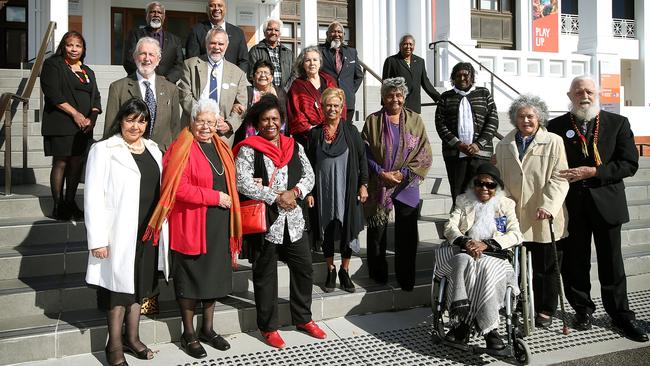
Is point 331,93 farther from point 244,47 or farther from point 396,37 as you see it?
point 396,37

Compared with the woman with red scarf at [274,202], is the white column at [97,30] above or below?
above

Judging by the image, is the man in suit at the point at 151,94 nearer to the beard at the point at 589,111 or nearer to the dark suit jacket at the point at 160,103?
the dark suit jacket at the point at 160,103

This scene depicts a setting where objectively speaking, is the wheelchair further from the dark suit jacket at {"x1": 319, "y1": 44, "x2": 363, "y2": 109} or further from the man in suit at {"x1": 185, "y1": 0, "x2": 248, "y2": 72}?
the man in suit at {"x1": 185, "y1": 0, "x2": 248, "y2": 72}

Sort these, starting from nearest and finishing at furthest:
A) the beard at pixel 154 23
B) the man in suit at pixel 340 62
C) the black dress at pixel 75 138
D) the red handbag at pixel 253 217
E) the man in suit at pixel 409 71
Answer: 1. the red handbag at pixel 253 217
2. the black dress at pixel 75 138
3. the beard at pixel 154 23
4. the man in suit at pixel 340 62
5. the man in suit at pixel 409 71

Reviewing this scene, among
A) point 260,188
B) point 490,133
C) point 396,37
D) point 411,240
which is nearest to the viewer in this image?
point 260,188

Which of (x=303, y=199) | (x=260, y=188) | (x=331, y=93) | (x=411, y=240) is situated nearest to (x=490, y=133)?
(x=411, y=240)

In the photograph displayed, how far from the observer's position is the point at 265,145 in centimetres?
377

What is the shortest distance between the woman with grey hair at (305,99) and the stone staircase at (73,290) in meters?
1.22

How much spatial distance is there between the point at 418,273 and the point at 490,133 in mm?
1466

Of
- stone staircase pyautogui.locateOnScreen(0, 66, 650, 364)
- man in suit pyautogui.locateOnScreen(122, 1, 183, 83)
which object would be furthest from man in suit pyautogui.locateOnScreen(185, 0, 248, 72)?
stone staircase pyautogui.locateOnScreen(0, 66, 650, 364)

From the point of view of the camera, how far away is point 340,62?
5656 mm

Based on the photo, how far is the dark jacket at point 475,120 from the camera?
16.0ft

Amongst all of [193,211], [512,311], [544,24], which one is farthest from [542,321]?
[544,24]

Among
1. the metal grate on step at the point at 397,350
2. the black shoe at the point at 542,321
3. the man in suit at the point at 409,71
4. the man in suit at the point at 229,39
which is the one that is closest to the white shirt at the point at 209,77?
the man in suit at the point at 229,39
